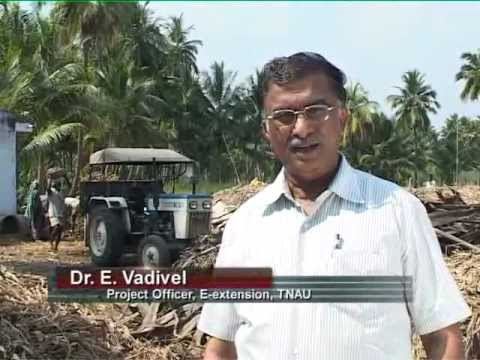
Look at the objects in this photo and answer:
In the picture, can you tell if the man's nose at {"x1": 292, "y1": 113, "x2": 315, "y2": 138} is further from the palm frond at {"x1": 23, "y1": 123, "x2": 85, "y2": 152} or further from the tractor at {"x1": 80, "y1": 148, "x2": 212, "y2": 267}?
the palm frond at {"x1": 23, "y1": 123, "x2": 85, "y2": 152}

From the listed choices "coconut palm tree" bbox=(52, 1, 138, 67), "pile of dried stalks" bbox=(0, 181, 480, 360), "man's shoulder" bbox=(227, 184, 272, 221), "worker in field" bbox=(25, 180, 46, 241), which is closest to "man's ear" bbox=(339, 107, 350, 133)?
"man's shoulder" bbox=(227, 184, 272, 221)

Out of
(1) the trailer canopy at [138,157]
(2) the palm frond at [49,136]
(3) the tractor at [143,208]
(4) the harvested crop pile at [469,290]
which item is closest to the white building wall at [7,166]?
(2) the palm frond at [49,136]

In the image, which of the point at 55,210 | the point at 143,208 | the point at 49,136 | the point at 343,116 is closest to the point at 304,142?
the point at 343,116

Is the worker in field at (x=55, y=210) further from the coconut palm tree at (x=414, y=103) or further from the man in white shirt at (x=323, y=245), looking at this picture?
the coconut palm tree at (x=414, y=103)

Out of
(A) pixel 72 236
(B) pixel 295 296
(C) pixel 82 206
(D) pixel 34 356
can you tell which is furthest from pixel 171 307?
(A) pixel 72 236

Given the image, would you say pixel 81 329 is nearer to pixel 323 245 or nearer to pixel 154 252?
pixel 323 245

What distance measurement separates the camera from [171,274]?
6.79 meters

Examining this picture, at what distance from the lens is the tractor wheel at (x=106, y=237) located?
9672 millimetres

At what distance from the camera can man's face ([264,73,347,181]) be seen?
171 centimetres

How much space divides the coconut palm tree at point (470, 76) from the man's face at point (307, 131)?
40.1 metres

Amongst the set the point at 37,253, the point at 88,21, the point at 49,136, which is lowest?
the point at 37,253

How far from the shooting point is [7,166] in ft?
48.1

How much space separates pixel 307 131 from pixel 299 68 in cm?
15

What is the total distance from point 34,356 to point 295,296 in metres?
2.97
